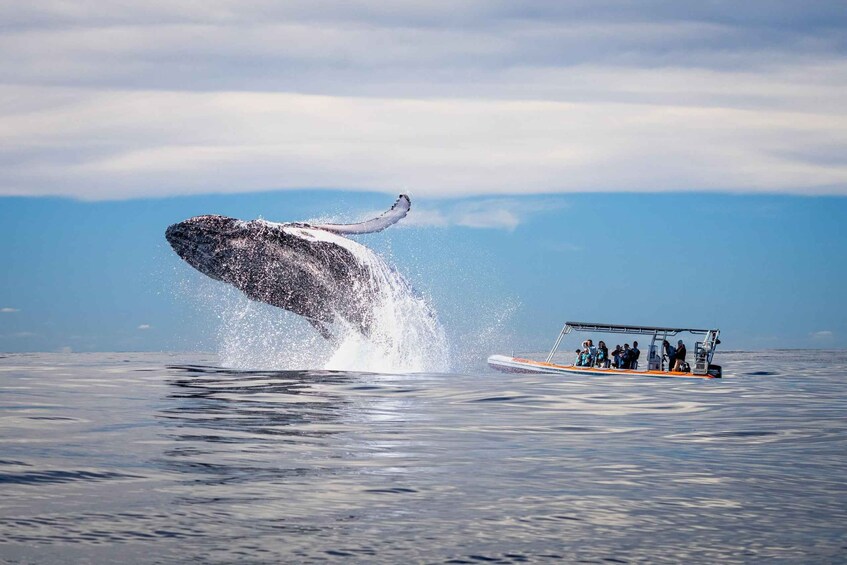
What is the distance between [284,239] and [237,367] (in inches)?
421

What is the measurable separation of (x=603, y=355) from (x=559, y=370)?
200 centimetres

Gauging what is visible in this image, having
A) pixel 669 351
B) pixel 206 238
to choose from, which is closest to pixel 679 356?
pixel 669 351

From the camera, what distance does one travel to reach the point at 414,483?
898cm

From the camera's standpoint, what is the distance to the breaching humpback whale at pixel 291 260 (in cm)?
2289

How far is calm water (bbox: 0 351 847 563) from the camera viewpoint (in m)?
6.58

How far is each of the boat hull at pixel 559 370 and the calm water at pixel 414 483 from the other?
619 inches

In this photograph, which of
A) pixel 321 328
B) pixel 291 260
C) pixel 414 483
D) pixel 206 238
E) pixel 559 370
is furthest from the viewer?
pixel 559 370

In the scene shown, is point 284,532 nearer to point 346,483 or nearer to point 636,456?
point 346,483

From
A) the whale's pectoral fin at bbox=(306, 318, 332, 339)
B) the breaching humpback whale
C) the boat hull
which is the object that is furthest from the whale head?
the boat hull

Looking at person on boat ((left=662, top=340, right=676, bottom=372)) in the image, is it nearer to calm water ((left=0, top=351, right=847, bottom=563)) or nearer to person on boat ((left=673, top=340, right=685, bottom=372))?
person on boat ((left=673, top=340, right=685, bottom=372))

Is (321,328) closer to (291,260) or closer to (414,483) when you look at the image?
(291,260)

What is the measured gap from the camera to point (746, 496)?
8438mm

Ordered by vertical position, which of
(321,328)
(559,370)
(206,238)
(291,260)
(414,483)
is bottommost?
(414,483)

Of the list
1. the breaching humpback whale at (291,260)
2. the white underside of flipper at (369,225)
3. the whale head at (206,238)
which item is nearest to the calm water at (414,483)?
the whale head at (206,238)
